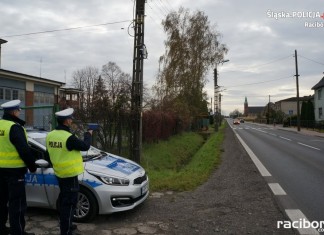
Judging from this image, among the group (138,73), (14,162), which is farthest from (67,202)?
(138,73)

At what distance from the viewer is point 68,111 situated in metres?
4.87

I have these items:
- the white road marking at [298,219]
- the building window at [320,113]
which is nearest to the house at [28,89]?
the white road marking at [298,219]

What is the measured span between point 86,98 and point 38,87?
25887 millimetres

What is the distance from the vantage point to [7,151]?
15.3ft

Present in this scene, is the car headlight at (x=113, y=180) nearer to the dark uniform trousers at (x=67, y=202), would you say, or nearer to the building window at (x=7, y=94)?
the dark uniform trousers at (x=67, y=202)

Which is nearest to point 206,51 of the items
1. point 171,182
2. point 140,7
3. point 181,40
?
point 181,40

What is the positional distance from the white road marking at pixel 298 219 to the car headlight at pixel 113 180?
2729mm

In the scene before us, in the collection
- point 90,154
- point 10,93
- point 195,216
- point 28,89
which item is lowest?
point 195,216

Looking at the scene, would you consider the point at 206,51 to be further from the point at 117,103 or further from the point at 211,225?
the point at 211,225

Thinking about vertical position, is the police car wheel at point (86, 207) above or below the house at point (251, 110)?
below

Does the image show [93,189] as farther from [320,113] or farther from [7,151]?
[320,113]

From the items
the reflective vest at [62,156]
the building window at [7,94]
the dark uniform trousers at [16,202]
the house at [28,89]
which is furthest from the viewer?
the building window at [7,94]

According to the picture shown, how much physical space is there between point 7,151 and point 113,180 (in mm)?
1792

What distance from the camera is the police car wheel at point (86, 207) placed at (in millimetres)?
5684
